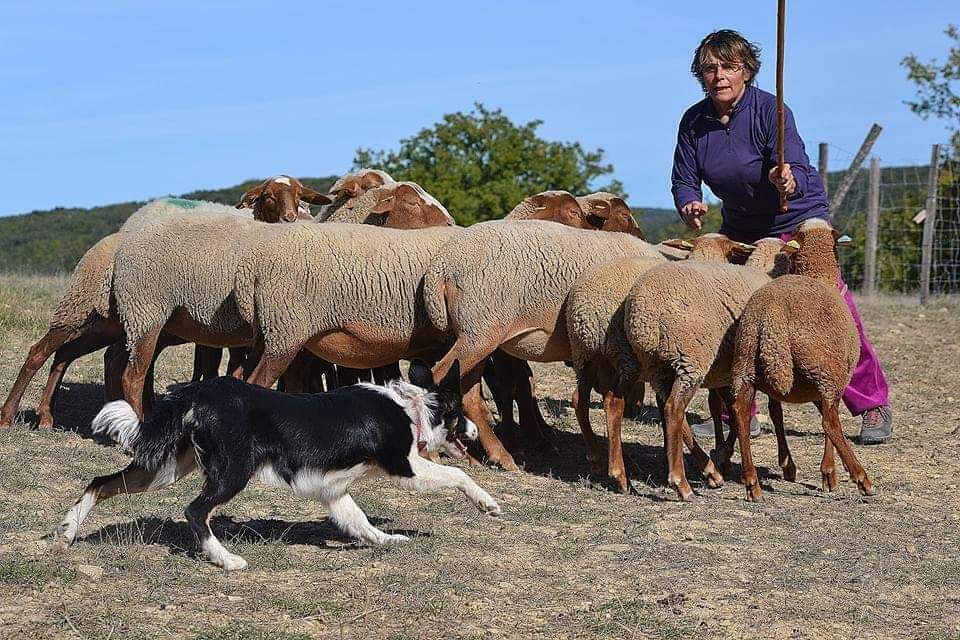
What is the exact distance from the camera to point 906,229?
1972cm

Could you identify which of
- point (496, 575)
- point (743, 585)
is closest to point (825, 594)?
point (743, 585)

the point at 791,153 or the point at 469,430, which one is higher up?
the point at 791,153

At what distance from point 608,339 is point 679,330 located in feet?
1.97

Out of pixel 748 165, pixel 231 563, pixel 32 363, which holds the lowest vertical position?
pixel 231 563

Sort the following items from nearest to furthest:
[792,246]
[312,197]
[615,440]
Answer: [615,440] → [792,246] → [312,197]

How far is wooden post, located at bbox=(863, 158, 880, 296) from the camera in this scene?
1775cm

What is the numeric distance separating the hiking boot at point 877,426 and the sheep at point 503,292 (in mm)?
2339

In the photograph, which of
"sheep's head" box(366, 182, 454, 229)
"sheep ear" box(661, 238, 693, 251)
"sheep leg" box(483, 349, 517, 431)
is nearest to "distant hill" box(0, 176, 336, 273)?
"sheep's head" box(366, 182, 454, 229)

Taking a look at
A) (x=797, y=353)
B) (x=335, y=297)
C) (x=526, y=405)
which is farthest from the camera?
(x=526, y=405)

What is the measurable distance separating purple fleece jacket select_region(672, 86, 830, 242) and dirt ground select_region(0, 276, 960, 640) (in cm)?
178

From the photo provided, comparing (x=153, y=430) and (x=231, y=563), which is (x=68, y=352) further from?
(x=231, y=563)

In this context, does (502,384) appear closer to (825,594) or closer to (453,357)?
(453,357)

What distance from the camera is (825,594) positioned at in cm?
550

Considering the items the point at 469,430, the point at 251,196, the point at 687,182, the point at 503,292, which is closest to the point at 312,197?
the point at 251,196
